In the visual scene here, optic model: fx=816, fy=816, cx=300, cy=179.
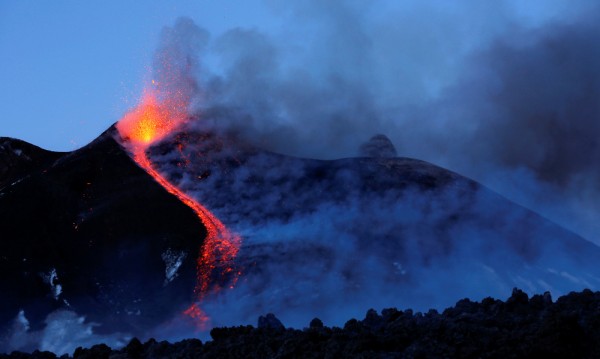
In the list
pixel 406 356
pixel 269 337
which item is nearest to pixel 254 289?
pixel 269 337

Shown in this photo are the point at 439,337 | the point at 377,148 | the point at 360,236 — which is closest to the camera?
the point at 439,337

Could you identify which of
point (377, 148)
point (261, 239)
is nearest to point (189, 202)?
point (261, 239)

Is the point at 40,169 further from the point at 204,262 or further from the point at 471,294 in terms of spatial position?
the point at 471,294

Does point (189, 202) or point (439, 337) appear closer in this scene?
point (439, 337)

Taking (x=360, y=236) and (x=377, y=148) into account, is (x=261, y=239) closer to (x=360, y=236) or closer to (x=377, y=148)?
(x=360, y=236)

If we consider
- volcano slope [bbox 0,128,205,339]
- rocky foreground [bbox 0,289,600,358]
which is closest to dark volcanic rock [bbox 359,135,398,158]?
volcano slope [bbox 0,128,205,339]

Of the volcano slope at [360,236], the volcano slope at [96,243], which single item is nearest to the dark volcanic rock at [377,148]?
the volcano slope at [360,236]

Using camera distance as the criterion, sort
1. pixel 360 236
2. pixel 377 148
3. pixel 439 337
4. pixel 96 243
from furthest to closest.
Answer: pixel 377 148 → pixel 96 243 → pixel 360 236 → pixel 439 337
